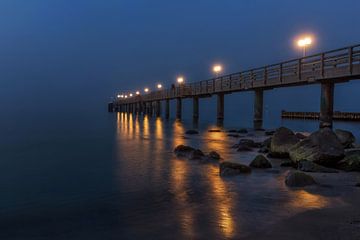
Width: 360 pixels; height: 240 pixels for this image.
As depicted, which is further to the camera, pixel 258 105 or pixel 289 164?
pixel 258 105

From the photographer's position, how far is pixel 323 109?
75.8ft

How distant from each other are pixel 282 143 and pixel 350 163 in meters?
3.67

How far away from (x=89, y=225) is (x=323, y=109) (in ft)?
62.3

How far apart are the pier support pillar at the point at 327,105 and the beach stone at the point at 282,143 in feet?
24.3

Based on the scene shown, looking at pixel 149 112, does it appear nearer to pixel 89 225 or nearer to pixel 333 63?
pixel 333 63

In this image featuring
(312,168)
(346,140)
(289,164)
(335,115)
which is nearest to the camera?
(312,168)

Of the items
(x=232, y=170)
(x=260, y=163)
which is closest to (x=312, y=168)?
(x=260, y=163)

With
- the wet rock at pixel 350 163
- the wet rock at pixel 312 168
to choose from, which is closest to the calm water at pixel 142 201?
the wet rock at pixel 312 168

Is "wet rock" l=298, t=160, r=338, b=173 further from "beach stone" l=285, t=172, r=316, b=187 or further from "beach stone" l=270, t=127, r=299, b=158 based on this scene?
"beach stone" l=270, t=127, r=299, b=158

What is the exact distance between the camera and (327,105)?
22.9m

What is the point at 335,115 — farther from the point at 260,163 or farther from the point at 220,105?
the point at 260,163

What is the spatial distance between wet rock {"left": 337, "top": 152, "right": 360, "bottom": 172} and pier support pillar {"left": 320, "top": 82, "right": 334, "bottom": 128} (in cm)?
1005

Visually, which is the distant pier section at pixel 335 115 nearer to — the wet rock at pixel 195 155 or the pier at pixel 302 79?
the pier at pixel 302 79

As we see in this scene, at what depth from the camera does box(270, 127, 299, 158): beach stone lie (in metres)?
15.6
